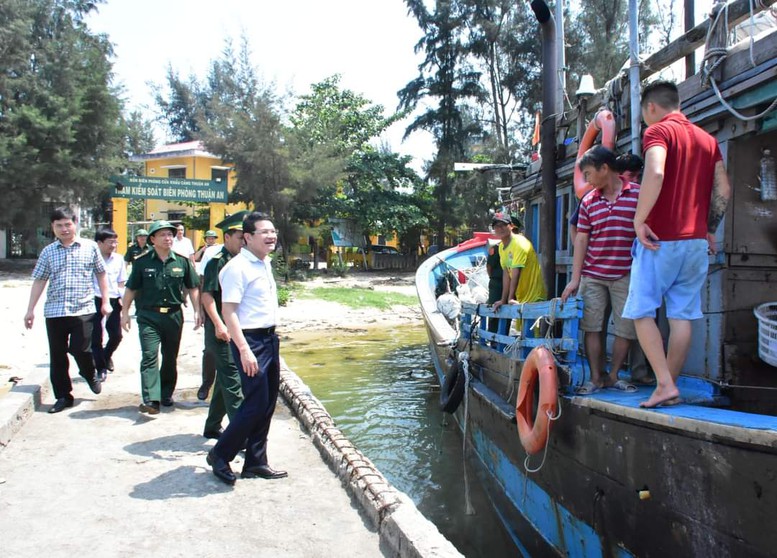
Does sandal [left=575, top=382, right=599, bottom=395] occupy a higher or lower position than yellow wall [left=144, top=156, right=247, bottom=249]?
lower

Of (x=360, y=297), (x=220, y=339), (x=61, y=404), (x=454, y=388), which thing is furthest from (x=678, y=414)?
(x=360, y=297)

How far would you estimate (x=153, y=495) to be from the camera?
401 cm

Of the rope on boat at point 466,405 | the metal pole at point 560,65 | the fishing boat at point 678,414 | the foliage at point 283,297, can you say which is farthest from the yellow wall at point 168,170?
the fishing boat at point 678,414

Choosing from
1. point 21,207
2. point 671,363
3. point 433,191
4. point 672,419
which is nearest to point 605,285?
point 671,363

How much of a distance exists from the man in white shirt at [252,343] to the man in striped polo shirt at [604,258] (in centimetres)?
202

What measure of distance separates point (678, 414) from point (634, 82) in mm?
2801

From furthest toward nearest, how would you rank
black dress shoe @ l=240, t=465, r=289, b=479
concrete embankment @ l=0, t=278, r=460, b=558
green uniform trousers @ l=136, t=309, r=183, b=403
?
1. green uniform trousers @ l=136, t=309, r=183, b=403
2. black dress shoe @ l=240, t=465, r=289, b=479
3. concrete embankment @ l=0, t=278, r=460, b=558

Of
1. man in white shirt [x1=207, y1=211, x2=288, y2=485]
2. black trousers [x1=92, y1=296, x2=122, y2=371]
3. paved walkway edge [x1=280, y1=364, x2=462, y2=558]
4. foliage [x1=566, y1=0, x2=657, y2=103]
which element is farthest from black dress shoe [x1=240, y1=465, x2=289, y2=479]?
foliage [x1=566, y1=0, x2=657, y2=103]

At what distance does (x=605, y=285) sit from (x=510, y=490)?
2141 mm

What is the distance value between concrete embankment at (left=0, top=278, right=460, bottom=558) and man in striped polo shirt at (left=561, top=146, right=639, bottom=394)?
1530 mm

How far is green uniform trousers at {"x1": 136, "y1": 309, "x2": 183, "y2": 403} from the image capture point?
5.71 m

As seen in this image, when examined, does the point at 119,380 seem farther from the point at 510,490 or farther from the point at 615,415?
the point at 615,415

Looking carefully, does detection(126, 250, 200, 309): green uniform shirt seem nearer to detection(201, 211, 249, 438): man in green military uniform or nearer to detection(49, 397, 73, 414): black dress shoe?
detection(201, 211, 249, 438): man in green military uniform

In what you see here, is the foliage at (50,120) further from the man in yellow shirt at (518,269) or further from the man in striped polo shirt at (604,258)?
the man in striped polo shirt at (604,258)
